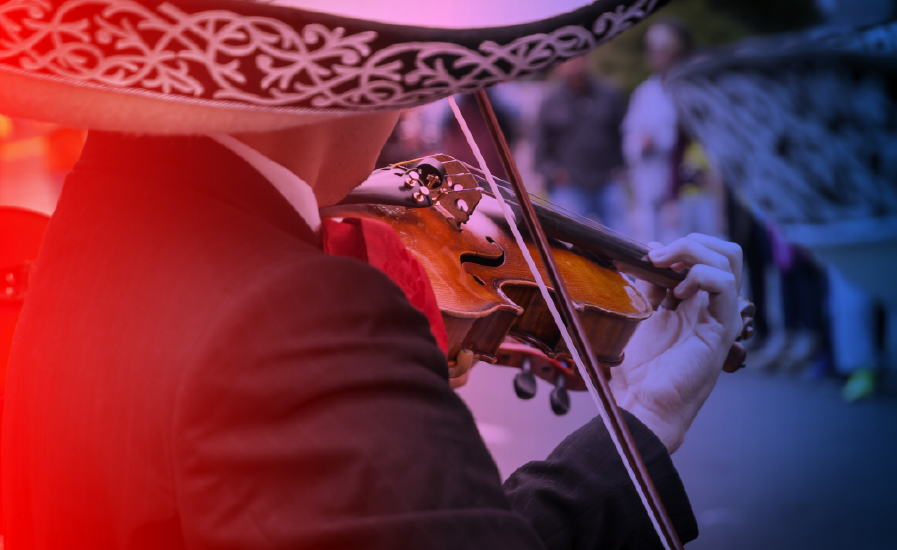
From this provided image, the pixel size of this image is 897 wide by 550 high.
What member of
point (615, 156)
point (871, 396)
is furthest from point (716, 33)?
point (871, 396)

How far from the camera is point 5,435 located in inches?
26.2

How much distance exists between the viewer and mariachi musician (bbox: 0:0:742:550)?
0.51 m

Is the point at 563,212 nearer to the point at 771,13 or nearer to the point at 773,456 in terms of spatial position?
the point at 773,456

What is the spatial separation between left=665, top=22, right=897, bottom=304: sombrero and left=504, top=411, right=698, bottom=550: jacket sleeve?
188 cm

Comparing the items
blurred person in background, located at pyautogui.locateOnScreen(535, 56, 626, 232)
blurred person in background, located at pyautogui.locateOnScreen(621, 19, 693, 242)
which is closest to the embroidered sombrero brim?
blurred person in background, located at pyautogui.locateOnScreen(621, 19, 693, 242)

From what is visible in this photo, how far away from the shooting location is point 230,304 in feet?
1.76

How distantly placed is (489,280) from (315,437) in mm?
667

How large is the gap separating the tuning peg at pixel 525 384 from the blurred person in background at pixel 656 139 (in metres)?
2.71

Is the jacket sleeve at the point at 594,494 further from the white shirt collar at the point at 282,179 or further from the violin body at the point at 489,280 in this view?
the white shirt collar at the point at 282,179

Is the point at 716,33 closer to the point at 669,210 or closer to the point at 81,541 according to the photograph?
the point at 669,210

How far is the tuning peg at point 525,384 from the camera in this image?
4.38 feet

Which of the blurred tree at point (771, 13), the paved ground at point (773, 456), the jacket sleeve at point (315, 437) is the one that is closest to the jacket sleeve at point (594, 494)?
the jacket sleeve at point (315, 437)

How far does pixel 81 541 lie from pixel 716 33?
1325 centimetres

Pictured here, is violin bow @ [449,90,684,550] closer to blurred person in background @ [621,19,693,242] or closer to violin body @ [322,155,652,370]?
violin body @ [322,155,652,370]
